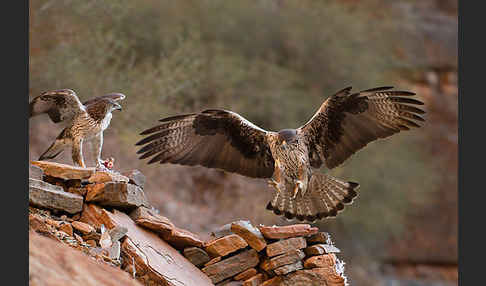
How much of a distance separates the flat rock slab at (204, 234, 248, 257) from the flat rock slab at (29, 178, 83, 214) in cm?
116

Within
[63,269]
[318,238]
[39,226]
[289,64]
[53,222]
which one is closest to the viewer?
[63,269]

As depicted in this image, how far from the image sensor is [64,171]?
4.74 metres

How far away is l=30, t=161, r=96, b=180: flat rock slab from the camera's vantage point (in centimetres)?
474

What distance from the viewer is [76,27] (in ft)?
31.6

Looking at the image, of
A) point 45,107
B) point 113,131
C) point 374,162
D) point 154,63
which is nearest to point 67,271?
point 45,107

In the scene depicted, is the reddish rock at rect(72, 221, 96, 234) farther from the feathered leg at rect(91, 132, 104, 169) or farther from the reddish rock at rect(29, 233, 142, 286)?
the reddish rock at rect(29, 233, 142, 286)

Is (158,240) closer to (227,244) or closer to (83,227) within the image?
(227,244)

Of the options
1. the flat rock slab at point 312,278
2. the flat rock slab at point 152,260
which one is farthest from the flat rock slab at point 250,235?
the flat rock slab at point 152,260

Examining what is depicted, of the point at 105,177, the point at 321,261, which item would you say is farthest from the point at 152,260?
the point at 321,261

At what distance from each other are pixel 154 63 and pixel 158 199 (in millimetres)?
3096

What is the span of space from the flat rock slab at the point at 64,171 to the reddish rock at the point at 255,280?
157 cm

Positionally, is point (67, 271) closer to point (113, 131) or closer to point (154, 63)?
point (113, 131)

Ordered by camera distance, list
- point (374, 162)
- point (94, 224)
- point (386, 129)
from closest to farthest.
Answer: point (94, 224), point (386, 129), point (374, 162)

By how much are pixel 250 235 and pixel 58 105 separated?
1.89 metres
